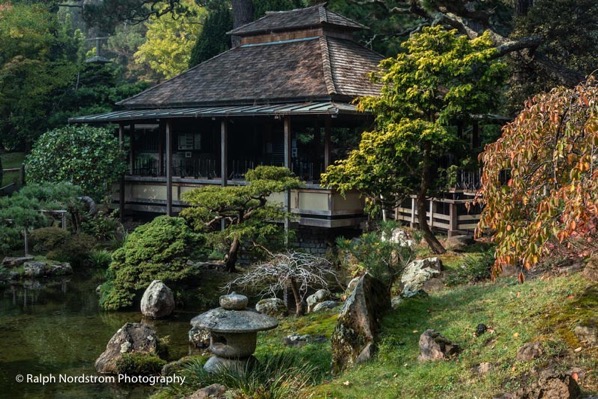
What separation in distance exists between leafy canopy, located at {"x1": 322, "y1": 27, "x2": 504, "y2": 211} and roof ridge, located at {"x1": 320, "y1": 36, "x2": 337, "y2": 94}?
4.68 m

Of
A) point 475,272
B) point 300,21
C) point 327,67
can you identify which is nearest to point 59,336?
point 475,272

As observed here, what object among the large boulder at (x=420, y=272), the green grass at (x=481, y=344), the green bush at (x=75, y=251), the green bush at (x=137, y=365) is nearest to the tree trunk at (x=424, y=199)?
the large boulder at (x=420, y=272)

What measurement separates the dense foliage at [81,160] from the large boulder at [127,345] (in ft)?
44.3

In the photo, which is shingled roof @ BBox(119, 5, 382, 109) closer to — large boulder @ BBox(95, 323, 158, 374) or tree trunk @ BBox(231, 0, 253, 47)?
tree trunk @ BBox(231, 0, 253, 47)

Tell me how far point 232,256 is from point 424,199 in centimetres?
488

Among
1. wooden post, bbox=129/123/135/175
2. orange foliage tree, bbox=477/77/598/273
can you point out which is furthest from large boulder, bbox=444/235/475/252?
wooden post, bbox=129/123/135/175

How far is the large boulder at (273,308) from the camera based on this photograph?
1491cm

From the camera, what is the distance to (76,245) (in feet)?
72.5

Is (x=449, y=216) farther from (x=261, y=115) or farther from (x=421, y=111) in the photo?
(x=261, y=115)

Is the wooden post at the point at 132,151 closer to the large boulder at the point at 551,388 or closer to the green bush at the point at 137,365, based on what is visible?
the green bush at the point at 137,365

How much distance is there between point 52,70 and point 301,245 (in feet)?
57.6

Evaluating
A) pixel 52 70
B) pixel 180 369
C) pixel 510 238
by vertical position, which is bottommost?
pixel 180 369

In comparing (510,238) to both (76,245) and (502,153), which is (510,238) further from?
(76,245)

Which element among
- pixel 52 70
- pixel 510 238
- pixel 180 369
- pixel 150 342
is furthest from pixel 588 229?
pixel 52 70
